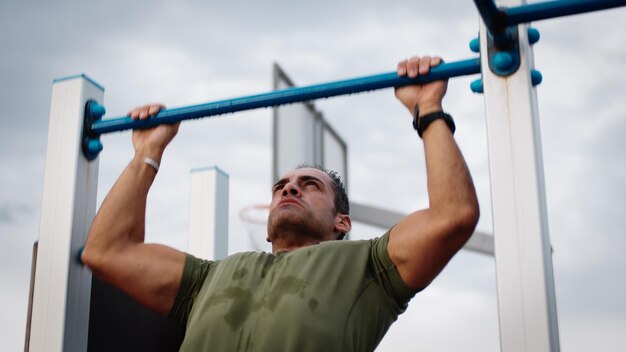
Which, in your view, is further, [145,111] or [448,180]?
[145,111]

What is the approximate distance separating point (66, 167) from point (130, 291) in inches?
13.5

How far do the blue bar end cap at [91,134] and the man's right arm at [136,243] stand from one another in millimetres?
91

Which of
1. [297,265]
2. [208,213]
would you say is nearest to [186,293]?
[297,265]

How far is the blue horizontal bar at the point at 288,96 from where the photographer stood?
151 centimetres

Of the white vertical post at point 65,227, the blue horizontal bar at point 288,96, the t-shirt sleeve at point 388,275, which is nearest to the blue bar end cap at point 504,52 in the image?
the blue horizontal bar at point 288,96

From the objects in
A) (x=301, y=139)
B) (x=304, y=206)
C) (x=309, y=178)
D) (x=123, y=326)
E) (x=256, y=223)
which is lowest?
(x=123, y=326)

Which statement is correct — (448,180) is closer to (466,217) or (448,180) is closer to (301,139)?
(466,217)

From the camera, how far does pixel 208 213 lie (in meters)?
2.49

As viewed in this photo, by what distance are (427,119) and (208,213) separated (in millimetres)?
1162

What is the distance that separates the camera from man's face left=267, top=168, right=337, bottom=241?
6.44 ft

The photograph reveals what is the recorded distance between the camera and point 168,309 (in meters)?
1.83

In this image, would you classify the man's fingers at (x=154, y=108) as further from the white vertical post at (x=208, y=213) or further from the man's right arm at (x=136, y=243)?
the white vertical post at (x=208, y=213)

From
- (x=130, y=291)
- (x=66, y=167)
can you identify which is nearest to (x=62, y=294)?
(x=130, y=291)

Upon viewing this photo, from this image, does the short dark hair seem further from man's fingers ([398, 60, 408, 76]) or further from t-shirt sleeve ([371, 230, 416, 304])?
man's fingers ([398, 60, 408, 76])
